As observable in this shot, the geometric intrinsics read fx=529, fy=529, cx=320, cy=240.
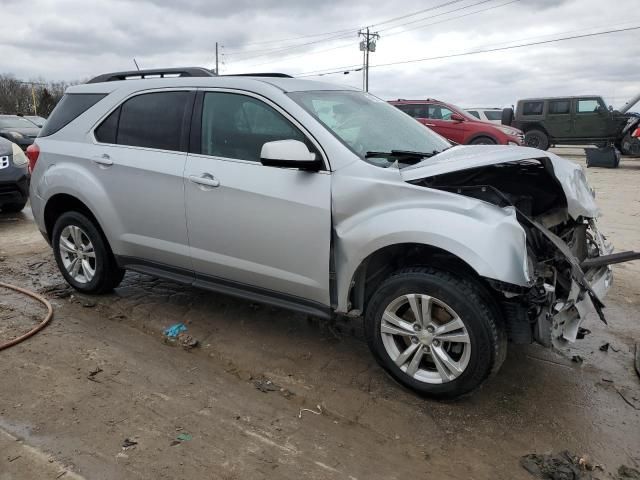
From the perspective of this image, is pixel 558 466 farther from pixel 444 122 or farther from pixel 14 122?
pixel 14 122

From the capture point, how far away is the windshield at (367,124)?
3357mm

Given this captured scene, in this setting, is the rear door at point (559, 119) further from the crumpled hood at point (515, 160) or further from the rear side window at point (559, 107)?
the crumpled hood at point (515, 160)

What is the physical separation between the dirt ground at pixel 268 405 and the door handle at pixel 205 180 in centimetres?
113

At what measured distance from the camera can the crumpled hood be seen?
2.96m

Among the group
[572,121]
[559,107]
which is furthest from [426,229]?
[559,107]

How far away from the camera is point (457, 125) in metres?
13.9

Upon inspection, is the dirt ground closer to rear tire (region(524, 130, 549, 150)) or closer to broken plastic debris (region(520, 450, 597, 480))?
broken plastic debris (region(520, 450, 597, 480))

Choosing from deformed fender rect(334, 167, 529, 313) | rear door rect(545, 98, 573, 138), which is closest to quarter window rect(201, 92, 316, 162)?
deformed fender rect(334, 167, 529, 313)

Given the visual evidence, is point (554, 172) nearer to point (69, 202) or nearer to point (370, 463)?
point (370, 463)

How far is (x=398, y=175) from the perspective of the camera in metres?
3.03

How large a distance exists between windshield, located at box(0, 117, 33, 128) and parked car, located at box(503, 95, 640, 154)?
608 inches

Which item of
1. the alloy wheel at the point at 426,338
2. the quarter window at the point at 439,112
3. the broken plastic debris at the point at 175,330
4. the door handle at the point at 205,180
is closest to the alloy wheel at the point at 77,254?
the broken plastic debris at the point at 175,330

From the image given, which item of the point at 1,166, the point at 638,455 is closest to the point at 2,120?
the point at 1,166

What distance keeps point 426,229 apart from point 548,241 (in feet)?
2.55
